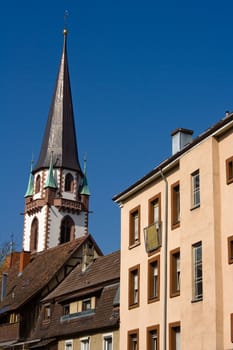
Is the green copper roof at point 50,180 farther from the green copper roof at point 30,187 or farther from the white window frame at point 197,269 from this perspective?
the white window frame at point 197,269

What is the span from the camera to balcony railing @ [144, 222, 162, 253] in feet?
106

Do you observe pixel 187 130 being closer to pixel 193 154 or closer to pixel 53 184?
pixel 193 154

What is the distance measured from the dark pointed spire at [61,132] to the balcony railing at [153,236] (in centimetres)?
8161

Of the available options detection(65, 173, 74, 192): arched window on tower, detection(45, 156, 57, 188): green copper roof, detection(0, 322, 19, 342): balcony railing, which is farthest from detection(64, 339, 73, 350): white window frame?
detection(65, 173, 74, 192): arched window on tower

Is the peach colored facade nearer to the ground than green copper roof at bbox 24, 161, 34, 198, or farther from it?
nearer to the ground

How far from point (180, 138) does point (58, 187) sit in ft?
262

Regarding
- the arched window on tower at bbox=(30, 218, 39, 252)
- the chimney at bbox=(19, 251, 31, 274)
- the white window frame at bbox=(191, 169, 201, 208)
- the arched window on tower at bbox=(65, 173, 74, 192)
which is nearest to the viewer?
the white window frame at bbox=(191, 169, 201, 208)

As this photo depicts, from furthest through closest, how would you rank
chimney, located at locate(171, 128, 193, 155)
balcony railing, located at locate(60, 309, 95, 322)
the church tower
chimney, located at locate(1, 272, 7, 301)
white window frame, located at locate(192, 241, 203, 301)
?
the church tower
chimney, located at locate(1, 272, 7, 301)
balcony railing, located at locate(60, 309, 95, 322)
chimney, located at locate(171, 128, 193, 155)
white window frame, located at locate(192, 241, 203, 301)

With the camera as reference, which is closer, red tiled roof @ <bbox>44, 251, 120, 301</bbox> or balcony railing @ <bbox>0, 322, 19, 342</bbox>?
red tiled roof @ <bbox>44, 251, 120, 301</bbox>

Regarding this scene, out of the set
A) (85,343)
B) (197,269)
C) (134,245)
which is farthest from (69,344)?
(197,269)

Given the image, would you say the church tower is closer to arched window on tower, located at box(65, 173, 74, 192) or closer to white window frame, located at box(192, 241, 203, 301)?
arched window on tower, located at box(65, 173, 74, 192)

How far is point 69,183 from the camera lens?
114688 mm

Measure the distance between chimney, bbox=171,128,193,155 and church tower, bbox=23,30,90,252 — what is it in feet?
247

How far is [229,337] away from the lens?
25.6m
